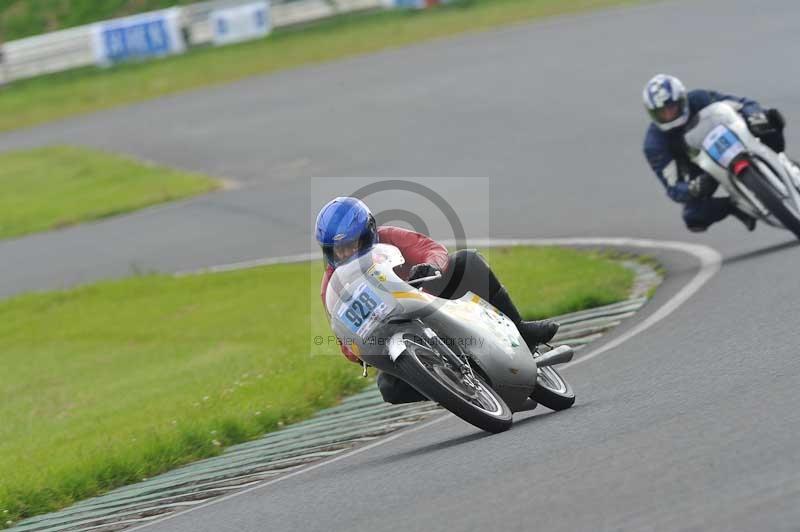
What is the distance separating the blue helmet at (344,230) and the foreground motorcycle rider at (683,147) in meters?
5.72

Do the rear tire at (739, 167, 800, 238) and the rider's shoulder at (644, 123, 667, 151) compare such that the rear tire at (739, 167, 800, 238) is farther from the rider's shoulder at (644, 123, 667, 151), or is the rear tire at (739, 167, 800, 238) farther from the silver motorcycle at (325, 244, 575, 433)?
the silver motorcycle at (325, 244, 575, 433)

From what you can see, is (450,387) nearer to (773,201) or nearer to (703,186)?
(773,201)

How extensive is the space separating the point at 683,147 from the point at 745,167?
1.05 meters

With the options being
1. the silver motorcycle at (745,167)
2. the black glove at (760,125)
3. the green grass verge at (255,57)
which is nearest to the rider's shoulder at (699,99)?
the silver motorcycle at (745,167)

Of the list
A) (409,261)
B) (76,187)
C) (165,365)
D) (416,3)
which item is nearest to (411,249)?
(409,261)

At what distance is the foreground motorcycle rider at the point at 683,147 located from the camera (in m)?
12.6

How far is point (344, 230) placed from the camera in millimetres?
7523

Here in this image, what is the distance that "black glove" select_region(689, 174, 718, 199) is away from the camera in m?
12.5

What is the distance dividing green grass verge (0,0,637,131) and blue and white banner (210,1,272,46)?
0.62m

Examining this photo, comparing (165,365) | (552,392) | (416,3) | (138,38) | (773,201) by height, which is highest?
(773,201)

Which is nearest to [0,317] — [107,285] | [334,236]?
[107,285]

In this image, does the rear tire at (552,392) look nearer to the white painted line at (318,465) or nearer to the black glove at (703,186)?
the white painted line at (318,465)

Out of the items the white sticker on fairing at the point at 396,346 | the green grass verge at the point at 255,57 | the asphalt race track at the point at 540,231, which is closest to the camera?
the asphalt race track at the point at 540,231

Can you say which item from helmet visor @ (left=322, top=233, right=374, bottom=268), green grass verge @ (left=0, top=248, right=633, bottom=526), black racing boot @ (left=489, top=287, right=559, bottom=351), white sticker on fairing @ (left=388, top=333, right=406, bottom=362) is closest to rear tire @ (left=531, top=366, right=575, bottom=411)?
black racing boot @ (left=489, top=287, right=559, bottom=351)
